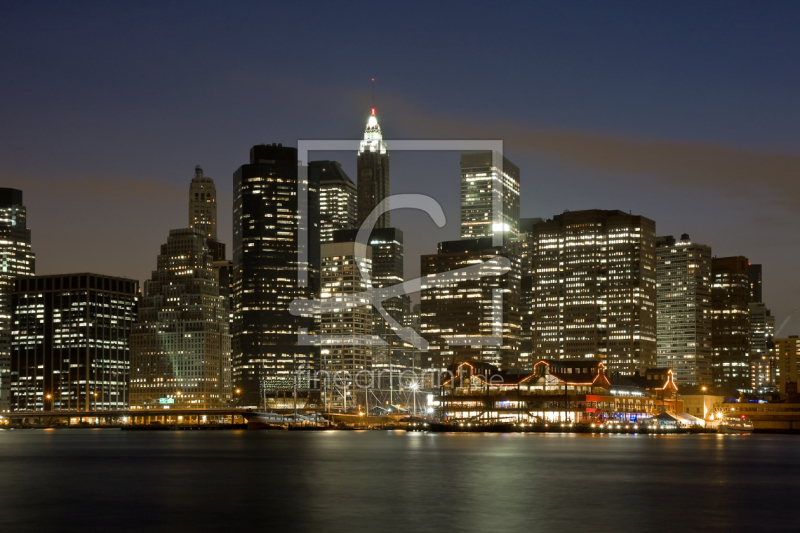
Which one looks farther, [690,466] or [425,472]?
[690,466]

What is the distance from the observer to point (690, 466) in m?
106

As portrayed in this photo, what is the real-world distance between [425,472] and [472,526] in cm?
3651

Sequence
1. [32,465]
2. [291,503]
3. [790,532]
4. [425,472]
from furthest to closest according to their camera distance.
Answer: [32,465], [425,472], [291,503], [790,532]

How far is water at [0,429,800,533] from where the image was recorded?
63500 mm

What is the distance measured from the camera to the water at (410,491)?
2500 inches

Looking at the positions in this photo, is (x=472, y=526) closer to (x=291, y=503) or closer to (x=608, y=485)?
(x=291, y=503)

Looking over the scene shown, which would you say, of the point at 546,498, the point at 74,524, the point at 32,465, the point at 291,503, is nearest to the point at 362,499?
the point at 291,503

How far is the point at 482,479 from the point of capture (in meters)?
88.6

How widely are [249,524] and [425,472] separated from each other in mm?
36582

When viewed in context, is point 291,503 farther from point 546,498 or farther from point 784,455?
point 784,455

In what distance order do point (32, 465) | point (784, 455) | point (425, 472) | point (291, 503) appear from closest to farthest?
point (291, 503)
point (425, 472)
point (32, 465)
point (784, 455)

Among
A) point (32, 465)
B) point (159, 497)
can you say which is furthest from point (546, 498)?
point (32, 465)

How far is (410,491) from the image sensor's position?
8038 cm

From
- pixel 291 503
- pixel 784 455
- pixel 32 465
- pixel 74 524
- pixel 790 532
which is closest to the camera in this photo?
pixel 790 532
